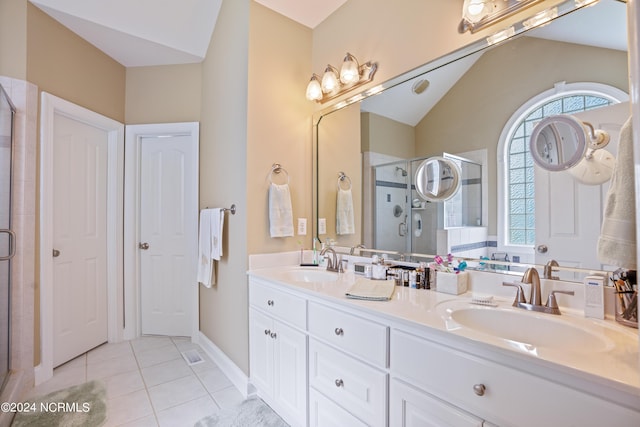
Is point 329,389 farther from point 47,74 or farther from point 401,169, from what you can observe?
point 47,74

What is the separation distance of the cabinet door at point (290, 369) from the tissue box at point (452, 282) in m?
0.70

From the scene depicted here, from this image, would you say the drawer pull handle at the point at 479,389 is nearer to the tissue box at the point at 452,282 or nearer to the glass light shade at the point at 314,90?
the tissue box at the point at 452,282

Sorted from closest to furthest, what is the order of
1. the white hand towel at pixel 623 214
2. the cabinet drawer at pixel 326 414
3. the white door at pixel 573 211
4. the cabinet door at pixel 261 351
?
the white hand towel at pixel 623 214 → the white door at pixel 573 211 → the cabinet drawer at pixel 326 414 → the cabinet door at pixel 261 351

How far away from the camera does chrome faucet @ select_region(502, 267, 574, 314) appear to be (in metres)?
1.07

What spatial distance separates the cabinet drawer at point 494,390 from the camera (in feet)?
2.27

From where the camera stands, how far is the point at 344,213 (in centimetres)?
212

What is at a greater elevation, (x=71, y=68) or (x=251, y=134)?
(x=71, y=68)

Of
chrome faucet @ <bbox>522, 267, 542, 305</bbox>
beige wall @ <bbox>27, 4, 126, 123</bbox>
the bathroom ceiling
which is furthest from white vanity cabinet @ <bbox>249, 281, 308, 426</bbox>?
beige wall @ <bbox>27, 4, 126, 123</bbox>

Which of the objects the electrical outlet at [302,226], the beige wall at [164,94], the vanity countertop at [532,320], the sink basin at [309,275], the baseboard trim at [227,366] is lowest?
the baseboard trim at [227,366]

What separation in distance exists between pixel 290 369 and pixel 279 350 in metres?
0.13

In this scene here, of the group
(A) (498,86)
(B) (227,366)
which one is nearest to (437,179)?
(A) (498,86)

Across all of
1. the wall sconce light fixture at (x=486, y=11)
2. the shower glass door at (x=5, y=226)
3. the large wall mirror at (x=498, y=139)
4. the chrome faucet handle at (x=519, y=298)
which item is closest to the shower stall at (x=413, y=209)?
the large wall mirror at (x=498, y=139)

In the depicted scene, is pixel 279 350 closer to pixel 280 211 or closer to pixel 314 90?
pixel 280 211

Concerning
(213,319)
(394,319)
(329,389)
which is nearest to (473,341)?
(394,319)
